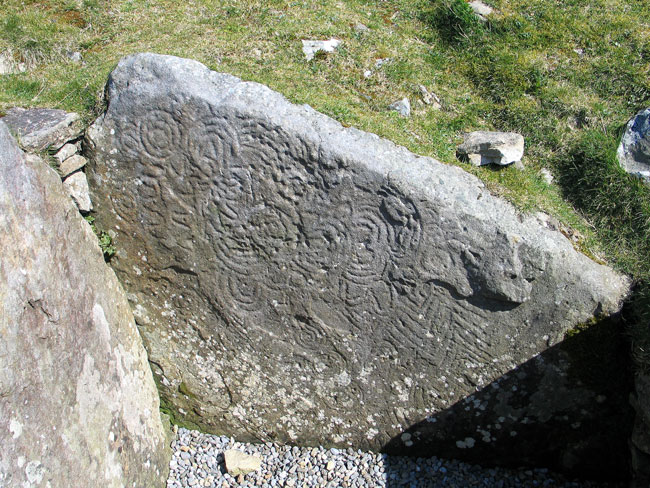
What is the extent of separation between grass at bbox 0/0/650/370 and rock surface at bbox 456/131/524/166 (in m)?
0.12

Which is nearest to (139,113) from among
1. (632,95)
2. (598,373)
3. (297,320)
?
(297,320)

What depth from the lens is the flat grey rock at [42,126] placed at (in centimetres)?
373

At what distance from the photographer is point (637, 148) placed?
4422 millimetres

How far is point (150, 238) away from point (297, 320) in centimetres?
119

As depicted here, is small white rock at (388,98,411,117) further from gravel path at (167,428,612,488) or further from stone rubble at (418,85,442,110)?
gravel path at (167,428,612,488)

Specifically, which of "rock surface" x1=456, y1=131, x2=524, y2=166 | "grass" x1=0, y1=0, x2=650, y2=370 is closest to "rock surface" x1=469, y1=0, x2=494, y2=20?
"grass" x1=0, y1=0, x2=650, y2=370

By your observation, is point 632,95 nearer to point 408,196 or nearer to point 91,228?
point 408,196

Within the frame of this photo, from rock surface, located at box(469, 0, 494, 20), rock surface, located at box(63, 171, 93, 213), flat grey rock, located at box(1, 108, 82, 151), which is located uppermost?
rock surface, located at box(469, 0, 494, 20)

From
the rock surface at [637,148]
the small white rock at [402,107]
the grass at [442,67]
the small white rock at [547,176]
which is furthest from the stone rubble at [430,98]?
the rock surface at [637,148]

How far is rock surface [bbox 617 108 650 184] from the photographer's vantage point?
4359mm

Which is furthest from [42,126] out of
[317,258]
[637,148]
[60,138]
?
[637,148]

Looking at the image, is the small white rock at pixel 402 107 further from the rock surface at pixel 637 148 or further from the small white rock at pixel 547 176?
the rock surface at pixel 637 148

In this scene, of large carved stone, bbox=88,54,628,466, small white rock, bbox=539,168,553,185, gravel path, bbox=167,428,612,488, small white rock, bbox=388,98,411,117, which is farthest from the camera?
small white rock, bbox=388,98,411,117

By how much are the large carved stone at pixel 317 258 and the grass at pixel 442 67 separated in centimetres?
42
